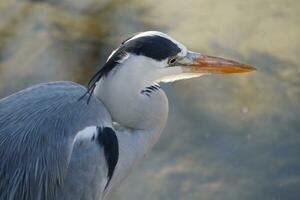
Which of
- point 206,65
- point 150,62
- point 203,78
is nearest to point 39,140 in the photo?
point 150,62

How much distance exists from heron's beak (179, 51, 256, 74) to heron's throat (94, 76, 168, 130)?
0.20 metres

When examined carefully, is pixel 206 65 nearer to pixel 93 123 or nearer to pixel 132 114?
pixel 132 114

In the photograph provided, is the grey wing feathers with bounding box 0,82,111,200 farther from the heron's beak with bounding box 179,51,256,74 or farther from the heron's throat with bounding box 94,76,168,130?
the heron's beak with bounding box 179,51,256,74

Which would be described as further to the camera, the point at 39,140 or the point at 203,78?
the point at 203,78

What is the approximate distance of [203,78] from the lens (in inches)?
180

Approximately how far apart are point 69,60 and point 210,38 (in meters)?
0.99

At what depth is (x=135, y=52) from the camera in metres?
3.08

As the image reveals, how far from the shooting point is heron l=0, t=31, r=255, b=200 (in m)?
2.94

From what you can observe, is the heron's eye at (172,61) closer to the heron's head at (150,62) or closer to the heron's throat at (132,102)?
the heron's head at (150,62)

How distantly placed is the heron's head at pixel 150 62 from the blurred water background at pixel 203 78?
873 mm

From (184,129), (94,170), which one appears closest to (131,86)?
(94,170)

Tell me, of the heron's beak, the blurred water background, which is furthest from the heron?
the blurred water background

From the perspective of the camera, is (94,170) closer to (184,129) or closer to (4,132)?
(4,132)

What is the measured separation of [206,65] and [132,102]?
39 centimetres
